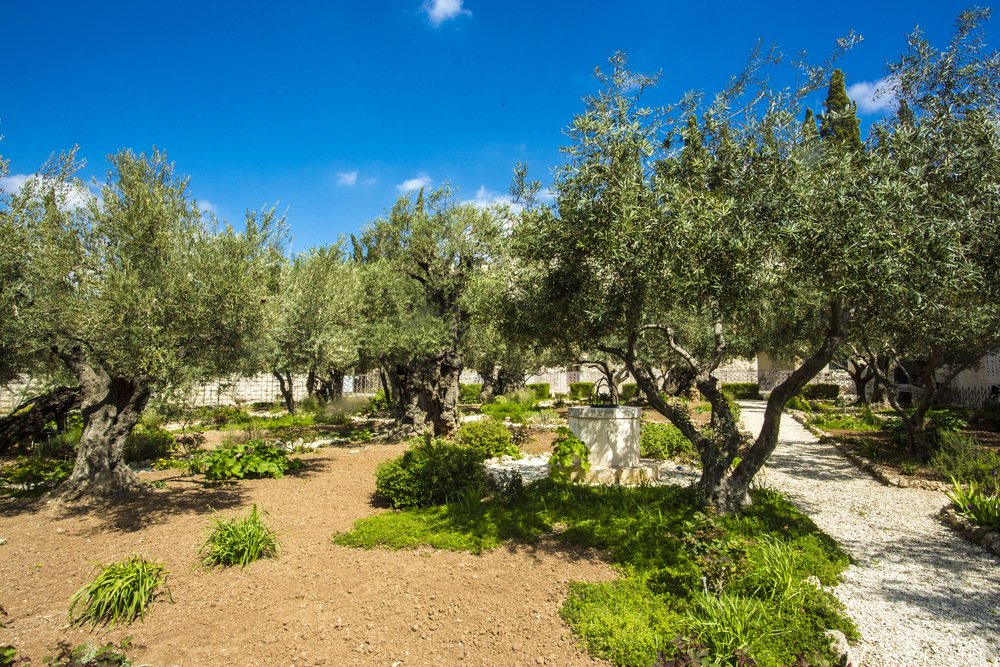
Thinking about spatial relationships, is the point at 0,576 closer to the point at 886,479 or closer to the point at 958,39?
the point at 958,39

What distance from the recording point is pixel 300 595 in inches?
178

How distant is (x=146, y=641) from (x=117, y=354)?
365cm

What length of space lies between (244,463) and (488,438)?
5.07 m

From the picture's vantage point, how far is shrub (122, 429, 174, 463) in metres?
10.8

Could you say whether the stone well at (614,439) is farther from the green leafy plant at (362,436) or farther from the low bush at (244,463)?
the green leafy plant at (362,436)

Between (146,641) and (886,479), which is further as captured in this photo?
(886,479)

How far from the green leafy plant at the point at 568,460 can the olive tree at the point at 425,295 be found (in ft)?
14.7

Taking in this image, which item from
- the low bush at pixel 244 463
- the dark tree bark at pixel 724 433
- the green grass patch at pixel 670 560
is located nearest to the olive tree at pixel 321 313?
the low bush at pixel 244 463

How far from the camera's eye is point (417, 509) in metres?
7.03

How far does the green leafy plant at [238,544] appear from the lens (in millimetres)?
5074

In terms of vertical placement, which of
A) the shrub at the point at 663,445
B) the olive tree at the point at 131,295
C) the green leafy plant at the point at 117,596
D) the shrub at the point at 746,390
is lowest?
the shrub at the point at 746,390

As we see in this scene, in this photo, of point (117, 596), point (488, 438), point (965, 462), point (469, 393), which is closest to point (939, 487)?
point (965, 462)

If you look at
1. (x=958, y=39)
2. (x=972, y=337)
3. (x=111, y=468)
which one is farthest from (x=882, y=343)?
(x=111, y=468)

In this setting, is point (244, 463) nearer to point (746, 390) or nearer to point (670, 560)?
point (670, 560)
